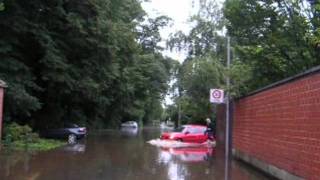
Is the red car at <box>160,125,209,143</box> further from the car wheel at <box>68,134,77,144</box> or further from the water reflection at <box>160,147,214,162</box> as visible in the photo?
the water reflection at <box>160,147,214,162</box>

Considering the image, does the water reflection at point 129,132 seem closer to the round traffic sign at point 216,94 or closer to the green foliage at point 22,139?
the green foliage at point 22,139

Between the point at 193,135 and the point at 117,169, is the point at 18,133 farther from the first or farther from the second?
the point at 117,169

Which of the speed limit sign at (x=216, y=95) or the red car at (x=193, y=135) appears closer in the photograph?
the speed limit sign at (x=216, y=95)

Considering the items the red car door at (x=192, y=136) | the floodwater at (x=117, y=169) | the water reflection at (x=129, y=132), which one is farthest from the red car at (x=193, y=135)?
the water reflection at (x=129, y=132)

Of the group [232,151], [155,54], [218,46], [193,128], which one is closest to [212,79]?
Answer: [193,128]

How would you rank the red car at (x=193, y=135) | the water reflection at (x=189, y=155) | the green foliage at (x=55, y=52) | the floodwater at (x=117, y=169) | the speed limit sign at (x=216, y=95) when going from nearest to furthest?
the floodwater at (x=117, y=169) → the speed limit sign at (x=216, y=95) → the water reflection at (x=189, y=155) → the green foliage at (x=55, y=52) → the red car at (x=193, y=135)

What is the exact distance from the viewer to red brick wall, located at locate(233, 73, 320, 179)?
14.0 metres

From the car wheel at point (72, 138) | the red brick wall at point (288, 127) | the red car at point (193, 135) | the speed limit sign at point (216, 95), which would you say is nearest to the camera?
the red brick wall at point (288, 127)

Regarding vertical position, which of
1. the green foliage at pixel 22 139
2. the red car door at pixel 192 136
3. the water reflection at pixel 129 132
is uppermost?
the water reflection at pixel 129 132

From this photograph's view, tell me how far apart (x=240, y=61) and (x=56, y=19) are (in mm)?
17221

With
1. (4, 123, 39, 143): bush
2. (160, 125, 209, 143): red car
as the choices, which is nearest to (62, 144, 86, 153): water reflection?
(4, 123, 39, 143): bush

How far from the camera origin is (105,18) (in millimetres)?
43656

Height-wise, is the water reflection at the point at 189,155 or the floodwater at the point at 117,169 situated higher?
the water reflection at the point at 189,155

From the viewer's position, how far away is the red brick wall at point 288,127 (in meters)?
14.0
